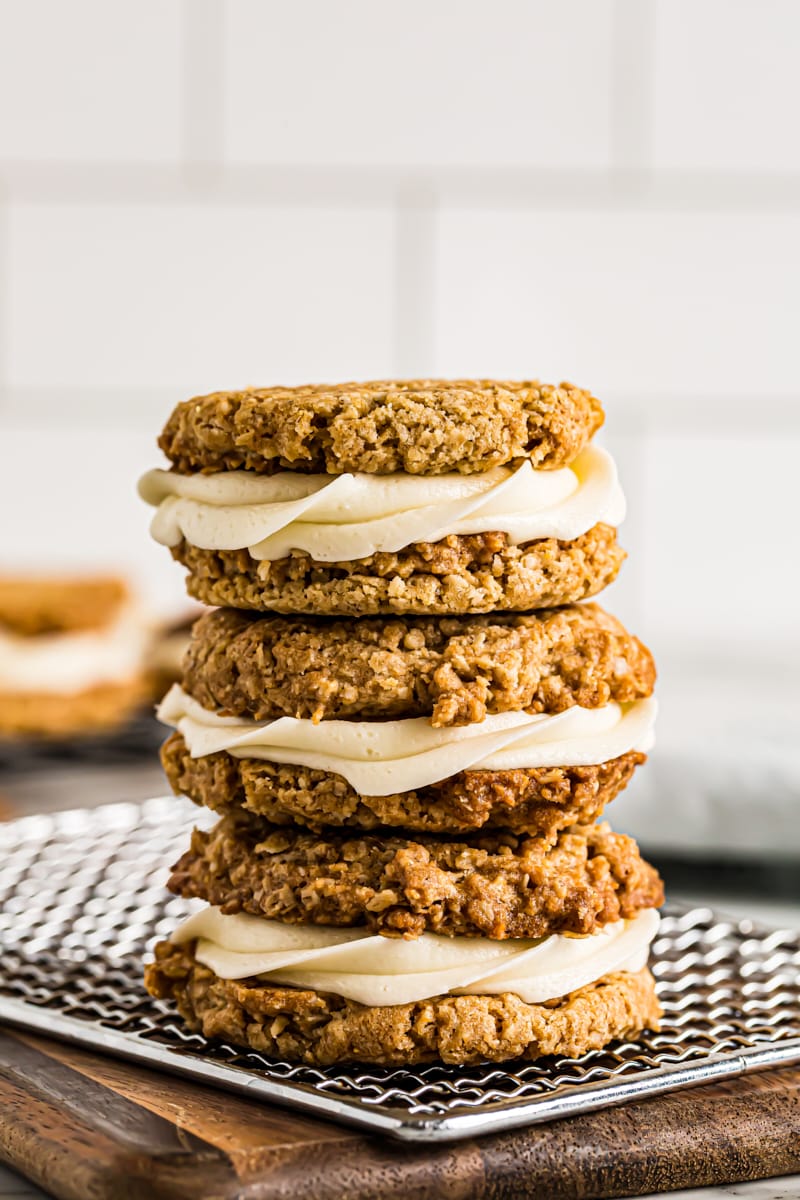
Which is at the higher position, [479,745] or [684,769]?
[479,745]

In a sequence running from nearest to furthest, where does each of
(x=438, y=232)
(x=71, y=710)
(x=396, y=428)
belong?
(x=396, y=428) → (x=71, y=710) → (x=438, y=232)

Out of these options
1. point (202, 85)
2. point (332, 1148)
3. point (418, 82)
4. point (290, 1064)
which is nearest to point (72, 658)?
point (202, 85)

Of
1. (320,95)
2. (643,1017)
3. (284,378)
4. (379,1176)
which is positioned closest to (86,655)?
(284,378)

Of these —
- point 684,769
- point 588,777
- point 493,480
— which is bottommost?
point 684,769

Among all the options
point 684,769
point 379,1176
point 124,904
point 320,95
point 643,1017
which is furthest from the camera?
point 320,95

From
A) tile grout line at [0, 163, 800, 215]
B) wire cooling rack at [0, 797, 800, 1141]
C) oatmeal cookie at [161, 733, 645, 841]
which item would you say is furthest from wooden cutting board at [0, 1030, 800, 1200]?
tile grout line at [0, 163, 800, 215]

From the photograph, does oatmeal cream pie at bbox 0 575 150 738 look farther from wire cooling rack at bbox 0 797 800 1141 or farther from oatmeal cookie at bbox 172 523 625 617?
oatmeal cookie at bbox 172 523 625 617

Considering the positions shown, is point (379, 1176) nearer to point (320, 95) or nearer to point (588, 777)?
point (588, 777)

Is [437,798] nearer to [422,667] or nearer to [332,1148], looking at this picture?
[422,667]
